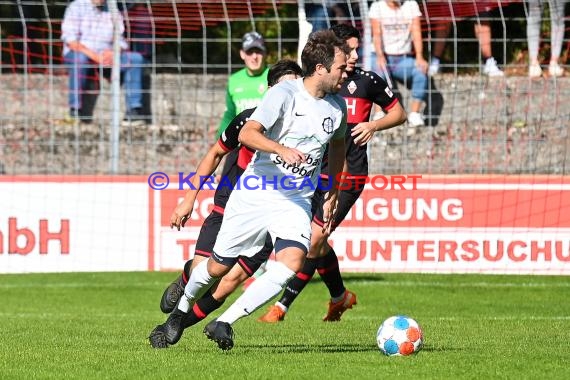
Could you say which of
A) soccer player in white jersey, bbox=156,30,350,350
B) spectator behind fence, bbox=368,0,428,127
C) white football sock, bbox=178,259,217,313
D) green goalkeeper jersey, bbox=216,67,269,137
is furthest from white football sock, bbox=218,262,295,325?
spectator behind fence, bbox=368,0,428,127

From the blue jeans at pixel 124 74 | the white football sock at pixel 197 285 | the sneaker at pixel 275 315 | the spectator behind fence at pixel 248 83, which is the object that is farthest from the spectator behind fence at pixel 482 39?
the white football sock at pixel 197 285

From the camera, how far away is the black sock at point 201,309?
838 centimetres

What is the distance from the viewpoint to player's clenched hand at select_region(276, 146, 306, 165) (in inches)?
285

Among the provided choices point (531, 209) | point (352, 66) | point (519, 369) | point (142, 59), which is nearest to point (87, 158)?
point (142, 59)

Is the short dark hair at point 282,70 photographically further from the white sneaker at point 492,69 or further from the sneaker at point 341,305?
the white sneaker at point 492,69

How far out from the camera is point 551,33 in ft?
54.6

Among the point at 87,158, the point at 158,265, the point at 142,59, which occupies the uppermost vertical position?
the point at 142,59

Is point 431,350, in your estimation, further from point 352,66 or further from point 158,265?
point 158,265

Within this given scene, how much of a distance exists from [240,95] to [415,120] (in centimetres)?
464

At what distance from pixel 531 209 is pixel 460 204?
2.91 feet

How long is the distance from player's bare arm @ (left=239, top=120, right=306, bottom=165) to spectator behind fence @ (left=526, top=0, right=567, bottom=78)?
9.51m

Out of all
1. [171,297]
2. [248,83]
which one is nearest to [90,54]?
[248,83]

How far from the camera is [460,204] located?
1515 cm

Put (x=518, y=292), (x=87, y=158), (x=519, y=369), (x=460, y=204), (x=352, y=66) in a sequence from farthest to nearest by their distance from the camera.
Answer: (x=87, y=158) → (x=460, y=204) → (x=518, y=292) → (x=352, y=66) → (x=519, y=369)
